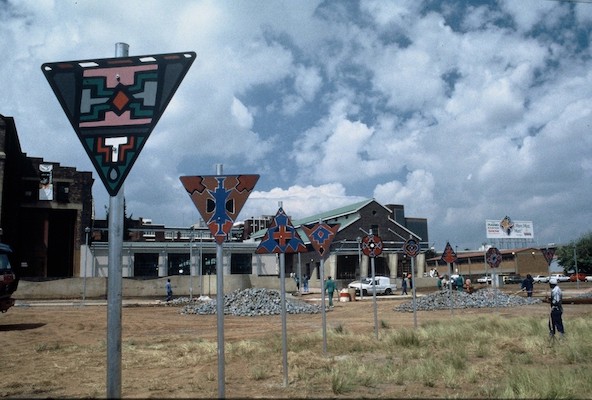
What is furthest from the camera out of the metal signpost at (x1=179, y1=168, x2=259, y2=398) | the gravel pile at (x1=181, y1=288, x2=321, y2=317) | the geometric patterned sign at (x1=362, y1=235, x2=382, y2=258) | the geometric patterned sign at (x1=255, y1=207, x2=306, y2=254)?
the gravel pile at (x1=181, y1=288, x2=321, y2=317)

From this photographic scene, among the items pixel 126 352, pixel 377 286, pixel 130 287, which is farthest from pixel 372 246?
pixel 377 286

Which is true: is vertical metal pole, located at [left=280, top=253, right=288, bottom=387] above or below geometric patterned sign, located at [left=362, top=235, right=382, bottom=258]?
below

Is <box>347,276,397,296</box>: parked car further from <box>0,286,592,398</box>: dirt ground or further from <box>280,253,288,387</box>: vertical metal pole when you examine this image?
<box>280,253,288,387</box>: vertical metal pole

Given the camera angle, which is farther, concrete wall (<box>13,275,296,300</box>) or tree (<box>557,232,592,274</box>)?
tree (<box>557,232,592,274</box>)

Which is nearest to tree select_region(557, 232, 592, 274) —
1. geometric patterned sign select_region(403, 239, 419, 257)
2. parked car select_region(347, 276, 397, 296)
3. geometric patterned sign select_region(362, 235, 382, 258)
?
parked car select_region(347, 276, 397, 296)

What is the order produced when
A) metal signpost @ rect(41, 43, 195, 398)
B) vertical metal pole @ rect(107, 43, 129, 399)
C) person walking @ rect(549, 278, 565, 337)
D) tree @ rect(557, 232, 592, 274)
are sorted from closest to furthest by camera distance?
1. vertical metal pole @ rect(107, 43, 129, 399)
2. metal signpost @ rect(41, 43, 195, 398)
3. person walking @ rect(549, 278, 565, 337)
4. tree @ rect(557, 232, 592, 274)

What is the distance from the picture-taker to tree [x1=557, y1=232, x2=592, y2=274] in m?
83.5

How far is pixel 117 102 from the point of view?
192 inches

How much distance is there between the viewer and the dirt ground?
9039mm

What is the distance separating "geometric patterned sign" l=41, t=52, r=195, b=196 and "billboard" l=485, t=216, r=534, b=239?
3516 inches

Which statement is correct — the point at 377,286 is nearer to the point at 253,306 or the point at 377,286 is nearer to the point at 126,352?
the point at 253,306

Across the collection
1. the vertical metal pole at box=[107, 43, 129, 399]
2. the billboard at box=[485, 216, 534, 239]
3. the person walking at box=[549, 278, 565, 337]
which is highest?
the billboard at box=[485, 216, 534, 239]

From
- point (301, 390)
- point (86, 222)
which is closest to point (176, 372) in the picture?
point (301, 390)

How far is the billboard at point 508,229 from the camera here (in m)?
88.6
